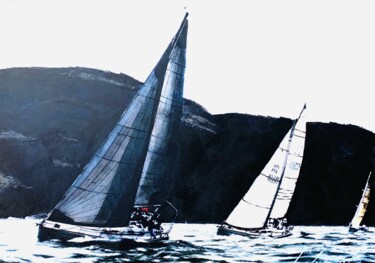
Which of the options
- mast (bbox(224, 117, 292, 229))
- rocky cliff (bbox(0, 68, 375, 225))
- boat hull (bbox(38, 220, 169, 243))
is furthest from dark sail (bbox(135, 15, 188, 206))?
rocky cliff (bbox(0, 68, 375, 225))

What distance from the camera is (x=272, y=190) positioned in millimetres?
31875

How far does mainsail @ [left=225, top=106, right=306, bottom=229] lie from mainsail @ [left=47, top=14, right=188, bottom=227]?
36.8 feet

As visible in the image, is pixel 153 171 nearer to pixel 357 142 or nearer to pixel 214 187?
pixel 214 187

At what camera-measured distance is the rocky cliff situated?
63875 millimetres

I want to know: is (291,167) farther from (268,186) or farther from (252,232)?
(252,232)

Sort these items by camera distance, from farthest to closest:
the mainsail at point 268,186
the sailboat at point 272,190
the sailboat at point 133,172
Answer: the mainsail at point 268,186 < the sailboat at point 272,190 < the sailboat at point 133,172

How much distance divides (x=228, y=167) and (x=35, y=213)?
3100 centimetres

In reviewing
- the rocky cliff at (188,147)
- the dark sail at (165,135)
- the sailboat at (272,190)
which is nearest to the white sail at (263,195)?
the sailboat at (272,190)

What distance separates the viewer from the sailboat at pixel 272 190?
30.9 metres

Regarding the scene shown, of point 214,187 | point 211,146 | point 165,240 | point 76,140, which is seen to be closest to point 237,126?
point 211,146

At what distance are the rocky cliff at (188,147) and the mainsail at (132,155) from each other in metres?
43.3

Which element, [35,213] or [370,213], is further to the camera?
[370,213]

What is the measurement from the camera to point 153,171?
2148 centimetres

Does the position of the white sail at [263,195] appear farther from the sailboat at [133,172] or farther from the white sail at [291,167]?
the sailboat at [133,172]
